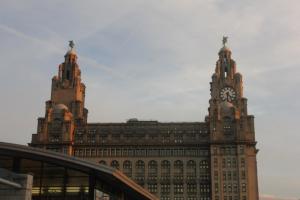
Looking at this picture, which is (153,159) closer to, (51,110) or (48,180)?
(51,110)

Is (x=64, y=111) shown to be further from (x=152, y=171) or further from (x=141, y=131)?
(x=152, y=171)

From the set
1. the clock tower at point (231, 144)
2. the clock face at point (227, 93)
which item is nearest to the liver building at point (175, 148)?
the clock tower at point (231, 144)

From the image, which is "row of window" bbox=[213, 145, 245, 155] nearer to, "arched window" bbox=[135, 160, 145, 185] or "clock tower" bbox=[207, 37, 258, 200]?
"clock tower" bbox=[207, 37, 258, 200]

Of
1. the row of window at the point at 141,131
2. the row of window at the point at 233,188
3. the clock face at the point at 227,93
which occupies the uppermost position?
the clock face at the point at 227,93

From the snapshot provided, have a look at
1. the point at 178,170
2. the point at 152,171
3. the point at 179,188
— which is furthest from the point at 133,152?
the point at 179,188

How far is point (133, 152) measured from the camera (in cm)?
17275

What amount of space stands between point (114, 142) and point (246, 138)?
43.3 metres

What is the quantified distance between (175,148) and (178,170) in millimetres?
7298

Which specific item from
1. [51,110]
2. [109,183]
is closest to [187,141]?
[51,110]

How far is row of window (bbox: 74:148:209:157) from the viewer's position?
6767 inches

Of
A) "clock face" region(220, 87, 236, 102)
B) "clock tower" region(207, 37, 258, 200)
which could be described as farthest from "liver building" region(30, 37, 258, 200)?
"clock face" region(220, 87, 236, 102)

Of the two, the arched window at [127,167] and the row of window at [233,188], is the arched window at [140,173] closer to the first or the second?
the arched window at [127,167]

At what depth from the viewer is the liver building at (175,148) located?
544 feet

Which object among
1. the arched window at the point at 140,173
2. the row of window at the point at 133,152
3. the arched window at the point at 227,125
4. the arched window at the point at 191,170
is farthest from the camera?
the arched window at the point at 227,125
